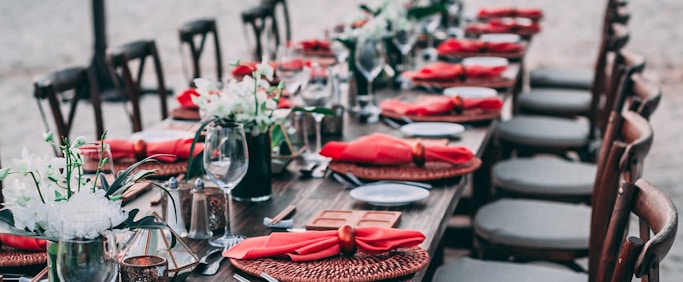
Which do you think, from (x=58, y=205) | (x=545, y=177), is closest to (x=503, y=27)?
(x=545, y=177)

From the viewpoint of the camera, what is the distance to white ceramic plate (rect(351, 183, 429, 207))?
2.03 metres

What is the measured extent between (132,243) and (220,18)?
993cm

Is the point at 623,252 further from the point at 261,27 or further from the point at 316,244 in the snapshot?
the point at 261,27

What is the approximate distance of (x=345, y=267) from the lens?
1.61 meters

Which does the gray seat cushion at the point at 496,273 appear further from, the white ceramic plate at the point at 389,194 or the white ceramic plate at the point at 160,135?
the white ceramic plate at the point at 160,135

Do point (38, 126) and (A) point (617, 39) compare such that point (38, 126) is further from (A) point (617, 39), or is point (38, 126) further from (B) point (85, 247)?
(B) point (85, 247)

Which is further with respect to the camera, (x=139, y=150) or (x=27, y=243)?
(x=139, y=150)

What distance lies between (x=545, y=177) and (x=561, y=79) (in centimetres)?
202

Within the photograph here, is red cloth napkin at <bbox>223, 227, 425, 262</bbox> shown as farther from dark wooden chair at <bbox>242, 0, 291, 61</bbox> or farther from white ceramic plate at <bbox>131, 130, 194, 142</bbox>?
dark wooden chair at <bbox>242, 0, 291, 61</bbox>

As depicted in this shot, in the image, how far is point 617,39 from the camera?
11.7 ft

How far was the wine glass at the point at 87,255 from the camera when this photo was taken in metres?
1.27

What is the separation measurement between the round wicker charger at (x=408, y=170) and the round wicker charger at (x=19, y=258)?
0.82 meters

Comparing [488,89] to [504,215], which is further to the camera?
[488,89]

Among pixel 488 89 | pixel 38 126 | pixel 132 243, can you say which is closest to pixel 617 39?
pixel 488 89
